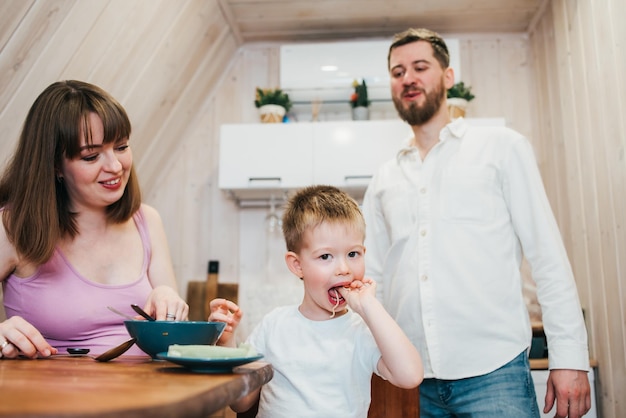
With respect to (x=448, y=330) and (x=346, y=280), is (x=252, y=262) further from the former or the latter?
(x=346, y=280)

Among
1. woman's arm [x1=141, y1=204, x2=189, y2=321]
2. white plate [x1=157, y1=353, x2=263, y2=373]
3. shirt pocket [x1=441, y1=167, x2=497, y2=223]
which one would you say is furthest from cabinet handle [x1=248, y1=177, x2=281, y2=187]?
A: white plate [x1=157, y1=353, x2=263, y2=373]

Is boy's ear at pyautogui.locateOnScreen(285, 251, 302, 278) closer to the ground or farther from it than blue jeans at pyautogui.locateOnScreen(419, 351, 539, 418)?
farther from it

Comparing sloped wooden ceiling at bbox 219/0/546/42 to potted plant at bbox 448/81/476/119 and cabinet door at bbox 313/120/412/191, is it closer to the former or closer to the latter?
potted plant at bbox 448/81/476/119

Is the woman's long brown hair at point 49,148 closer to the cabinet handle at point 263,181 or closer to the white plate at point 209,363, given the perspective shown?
the white plate at point 209,363

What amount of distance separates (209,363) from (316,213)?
0.56 m

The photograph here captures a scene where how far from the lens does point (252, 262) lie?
340 centimetres

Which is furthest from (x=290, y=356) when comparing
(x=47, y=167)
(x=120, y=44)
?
(x=120, y=44)

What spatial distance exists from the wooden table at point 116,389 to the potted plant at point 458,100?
237cm

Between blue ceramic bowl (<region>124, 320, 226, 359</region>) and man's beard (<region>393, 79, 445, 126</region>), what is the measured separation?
1.07 meters

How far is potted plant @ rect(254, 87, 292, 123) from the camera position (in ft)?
10.5

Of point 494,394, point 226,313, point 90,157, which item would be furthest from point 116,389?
point 494,394

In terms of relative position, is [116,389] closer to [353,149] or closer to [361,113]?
[353,149]

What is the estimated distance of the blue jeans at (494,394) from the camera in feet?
4.69

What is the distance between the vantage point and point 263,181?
3066 millimetres
